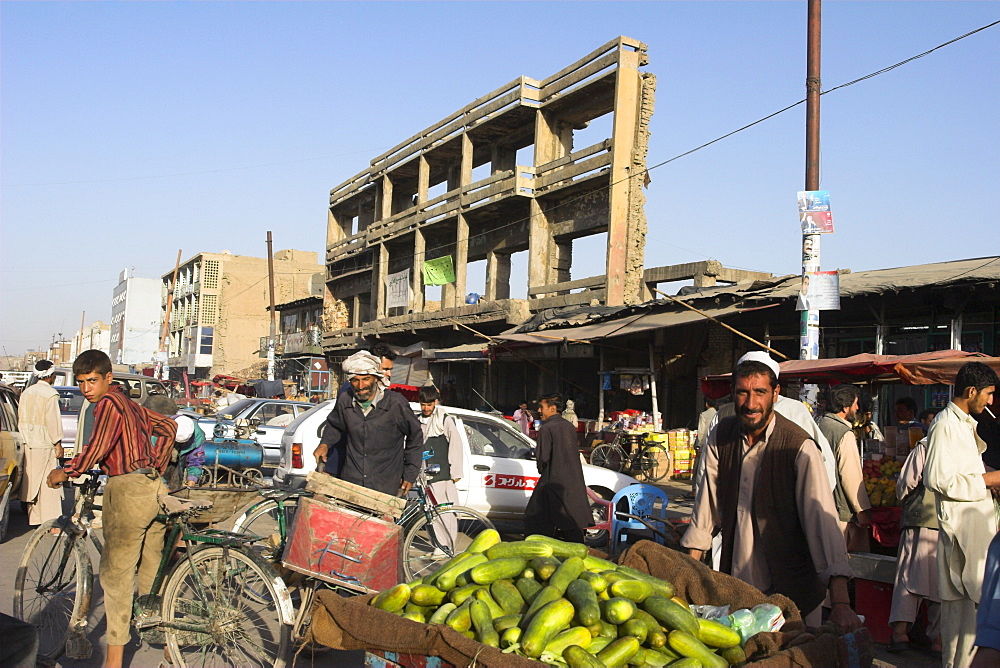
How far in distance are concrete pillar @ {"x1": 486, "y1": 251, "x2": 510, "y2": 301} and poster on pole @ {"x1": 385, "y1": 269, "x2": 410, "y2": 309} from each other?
4.88 metres

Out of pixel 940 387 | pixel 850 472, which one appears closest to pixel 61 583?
pixel 850 472

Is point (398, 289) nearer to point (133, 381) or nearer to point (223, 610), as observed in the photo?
point (133, 381)

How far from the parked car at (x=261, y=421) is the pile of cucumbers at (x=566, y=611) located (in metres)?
10.5

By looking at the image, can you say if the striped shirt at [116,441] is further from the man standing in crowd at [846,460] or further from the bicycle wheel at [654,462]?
the bicycle wheel at [654,462]

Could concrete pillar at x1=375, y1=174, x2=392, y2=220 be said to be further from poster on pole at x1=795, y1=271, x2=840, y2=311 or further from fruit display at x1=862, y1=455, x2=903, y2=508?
fruit display at x1=862, y1=455, x2=903, y2=508

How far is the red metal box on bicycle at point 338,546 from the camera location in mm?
4473

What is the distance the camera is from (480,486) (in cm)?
929

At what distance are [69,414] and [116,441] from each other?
10.0 m

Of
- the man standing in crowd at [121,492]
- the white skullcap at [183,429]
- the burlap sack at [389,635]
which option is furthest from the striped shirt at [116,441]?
the burlap sack at [389,635]

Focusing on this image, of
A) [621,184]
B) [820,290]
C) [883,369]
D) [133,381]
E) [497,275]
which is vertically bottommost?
[133,381]

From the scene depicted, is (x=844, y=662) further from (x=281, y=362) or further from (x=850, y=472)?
(x=281, y=362)

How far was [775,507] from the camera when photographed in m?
3.53

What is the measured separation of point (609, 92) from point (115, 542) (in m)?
20.4

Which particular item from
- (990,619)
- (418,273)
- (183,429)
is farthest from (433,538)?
→ (418,273)
